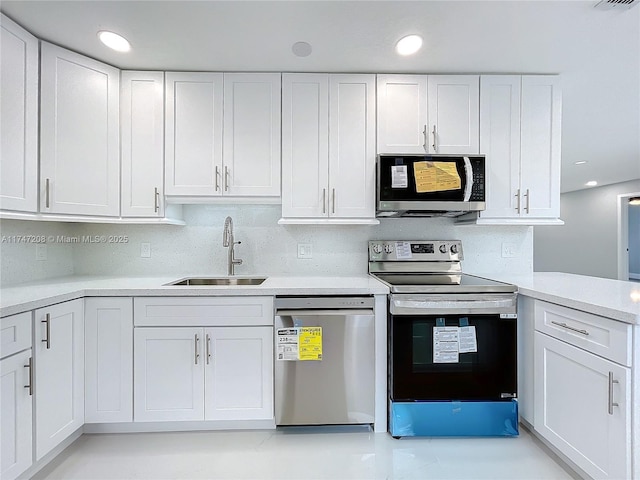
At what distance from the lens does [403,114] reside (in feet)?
7.43

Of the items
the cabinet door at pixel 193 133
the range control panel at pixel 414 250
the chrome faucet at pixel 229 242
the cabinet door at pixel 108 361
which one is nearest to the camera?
the cabinet door at pixel 108 361

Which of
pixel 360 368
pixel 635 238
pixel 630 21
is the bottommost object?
pixel 360 368

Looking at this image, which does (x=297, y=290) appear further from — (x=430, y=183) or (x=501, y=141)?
(x=501, y=141)

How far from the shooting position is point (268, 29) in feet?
5.97

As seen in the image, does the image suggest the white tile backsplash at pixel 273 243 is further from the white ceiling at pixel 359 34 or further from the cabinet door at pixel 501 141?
the white ceiling at pixel 359 34

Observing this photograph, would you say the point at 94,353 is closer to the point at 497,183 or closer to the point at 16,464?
the point at 16,464

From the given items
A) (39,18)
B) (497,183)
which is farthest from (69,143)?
(497,183)

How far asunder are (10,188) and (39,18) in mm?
928

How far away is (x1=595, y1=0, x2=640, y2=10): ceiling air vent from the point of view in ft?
5.22

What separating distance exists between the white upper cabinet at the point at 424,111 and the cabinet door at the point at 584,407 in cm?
139

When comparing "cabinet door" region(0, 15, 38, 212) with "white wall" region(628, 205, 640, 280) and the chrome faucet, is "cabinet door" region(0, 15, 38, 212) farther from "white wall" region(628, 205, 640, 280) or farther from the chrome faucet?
"white wall" region(628, 205, 640, 280)

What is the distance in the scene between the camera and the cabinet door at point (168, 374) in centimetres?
188

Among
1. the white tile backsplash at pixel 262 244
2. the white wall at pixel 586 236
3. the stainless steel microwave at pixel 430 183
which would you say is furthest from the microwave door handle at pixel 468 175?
the white wall at pixel 586 236

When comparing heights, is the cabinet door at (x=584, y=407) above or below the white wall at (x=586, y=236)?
below
